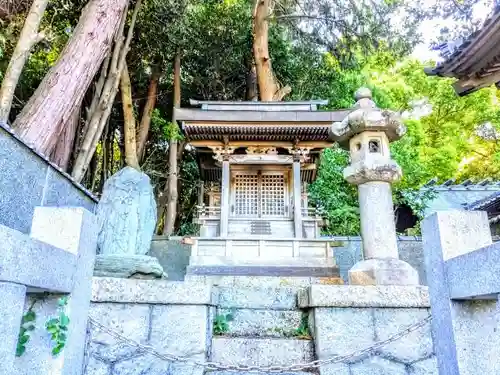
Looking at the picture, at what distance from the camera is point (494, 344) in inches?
71.2

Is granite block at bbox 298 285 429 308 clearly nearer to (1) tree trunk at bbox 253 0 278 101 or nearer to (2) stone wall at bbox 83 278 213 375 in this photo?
(2) stone wall at bbox 83 278 213 375

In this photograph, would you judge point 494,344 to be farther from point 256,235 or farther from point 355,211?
point 355,211

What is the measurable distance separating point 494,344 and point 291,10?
44.3 feet

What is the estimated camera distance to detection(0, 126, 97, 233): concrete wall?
10.0 ft

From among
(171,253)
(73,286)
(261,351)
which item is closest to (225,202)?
(171,253)

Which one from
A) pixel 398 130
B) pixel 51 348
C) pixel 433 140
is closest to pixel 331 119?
pixel 398 130

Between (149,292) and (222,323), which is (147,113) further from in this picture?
(149,292)

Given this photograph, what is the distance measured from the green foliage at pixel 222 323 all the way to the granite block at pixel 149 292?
54cm

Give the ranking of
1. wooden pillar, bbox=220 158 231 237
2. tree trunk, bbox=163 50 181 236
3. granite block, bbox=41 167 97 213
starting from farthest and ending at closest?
tree trunk, bbox=163 50 181 236 → wooden pillar, bbox=220 158 231 237 → granite block, bbox=41 167 97 213

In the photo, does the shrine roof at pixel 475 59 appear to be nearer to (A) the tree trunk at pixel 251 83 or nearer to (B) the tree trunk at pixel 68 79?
(B) the tree trunk at pixel 68 79

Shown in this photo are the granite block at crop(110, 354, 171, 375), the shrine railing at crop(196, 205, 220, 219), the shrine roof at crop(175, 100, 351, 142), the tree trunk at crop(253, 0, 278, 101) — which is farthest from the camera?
the tree trunk at crop(253, 0, 278, 101)

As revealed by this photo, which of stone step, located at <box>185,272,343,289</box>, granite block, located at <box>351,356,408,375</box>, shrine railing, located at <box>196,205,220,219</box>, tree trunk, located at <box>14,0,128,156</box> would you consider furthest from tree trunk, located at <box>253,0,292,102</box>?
granite block, located at <box>351,356,408,375</box>

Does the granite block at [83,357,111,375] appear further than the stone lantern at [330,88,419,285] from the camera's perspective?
No

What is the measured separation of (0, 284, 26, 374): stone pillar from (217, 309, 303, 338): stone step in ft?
6.71
